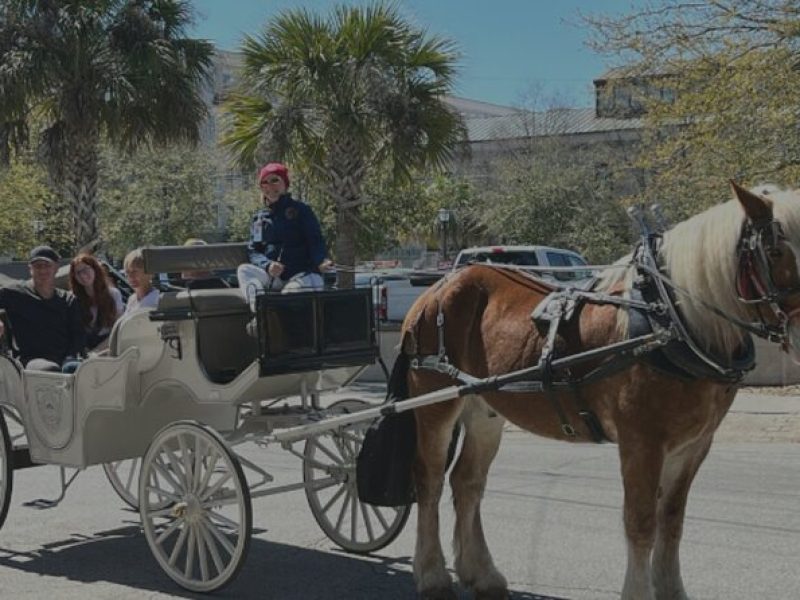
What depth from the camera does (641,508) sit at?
14.0 feet

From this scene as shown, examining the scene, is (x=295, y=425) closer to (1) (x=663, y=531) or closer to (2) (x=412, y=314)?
(2) (x=412, y=314)

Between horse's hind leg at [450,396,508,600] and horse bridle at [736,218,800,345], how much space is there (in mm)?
1828

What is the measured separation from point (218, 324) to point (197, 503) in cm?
112

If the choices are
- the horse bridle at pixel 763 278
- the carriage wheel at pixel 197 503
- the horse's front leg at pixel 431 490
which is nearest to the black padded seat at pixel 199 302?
the carriage wheel at pixel 197 503

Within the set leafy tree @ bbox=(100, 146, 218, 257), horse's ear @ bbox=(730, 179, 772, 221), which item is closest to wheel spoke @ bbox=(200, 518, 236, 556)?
horse's ear @ bbox=(730, 179, 772, 221)

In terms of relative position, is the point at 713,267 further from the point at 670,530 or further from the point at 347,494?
the point at 347,494

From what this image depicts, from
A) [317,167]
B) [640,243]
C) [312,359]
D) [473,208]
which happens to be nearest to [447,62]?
[317,167]

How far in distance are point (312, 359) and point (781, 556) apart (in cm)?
299

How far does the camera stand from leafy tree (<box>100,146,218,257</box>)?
4091 centimetres

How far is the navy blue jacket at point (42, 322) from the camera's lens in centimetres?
721

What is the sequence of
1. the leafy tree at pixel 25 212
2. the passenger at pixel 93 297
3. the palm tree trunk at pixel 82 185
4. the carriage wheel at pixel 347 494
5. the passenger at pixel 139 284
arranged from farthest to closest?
the leafy tree at pixel 25 212 → the palm tree trunk at pixel 82 185 → the passenger at pixel 93 297 → the passenger at pixel 139 284 → the carriage wheel at pixel 347 494

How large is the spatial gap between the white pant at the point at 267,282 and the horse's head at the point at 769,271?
9.26 ft

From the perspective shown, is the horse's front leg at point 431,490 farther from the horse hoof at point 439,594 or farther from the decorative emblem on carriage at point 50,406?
the decorative emblem on carriage at point 50,406

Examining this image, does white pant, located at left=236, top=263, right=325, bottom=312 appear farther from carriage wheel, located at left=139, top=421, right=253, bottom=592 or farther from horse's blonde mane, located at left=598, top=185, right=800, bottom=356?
horse's blonde mane, located at left=598, top=185, right=800, bottom=356
